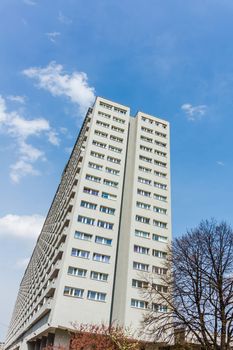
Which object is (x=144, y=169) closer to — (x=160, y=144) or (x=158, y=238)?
(x=160, y=144)

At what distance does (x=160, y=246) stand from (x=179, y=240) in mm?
15175

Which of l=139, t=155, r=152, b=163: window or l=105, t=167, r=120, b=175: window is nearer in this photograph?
l=105, t=167, r=120, b=175: window

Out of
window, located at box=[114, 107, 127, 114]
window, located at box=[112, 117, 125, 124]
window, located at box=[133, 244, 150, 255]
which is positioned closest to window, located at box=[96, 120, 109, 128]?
window, located at box=[112, 117, 125, 124]

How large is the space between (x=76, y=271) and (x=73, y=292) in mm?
2719

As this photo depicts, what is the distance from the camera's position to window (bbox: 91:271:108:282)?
41656 mm

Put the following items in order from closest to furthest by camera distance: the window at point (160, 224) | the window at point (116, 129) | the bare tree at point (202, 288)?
1. the bare tree at point (202, 288)
2. the window at point (160, 224)
3. the window at point (116, 129)

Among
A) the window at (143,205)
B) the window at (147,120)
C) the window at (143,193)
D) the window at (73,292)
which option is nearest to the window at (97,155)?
the window at (143,193)

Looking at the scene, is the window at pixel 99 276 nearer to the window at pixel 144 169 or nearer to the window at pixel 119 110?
the window at pixel 144 169

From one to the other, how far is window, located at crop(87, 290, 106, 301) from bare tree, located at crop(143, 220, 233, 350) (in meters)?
11.6

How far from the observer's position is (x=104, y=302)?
40438 millimetres

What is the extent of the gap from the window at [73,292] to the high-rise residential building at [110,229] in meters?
0.12

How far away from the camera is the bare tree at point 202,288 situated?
27.2m

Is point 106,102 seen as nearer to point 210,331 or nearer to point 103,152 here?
point 103,152

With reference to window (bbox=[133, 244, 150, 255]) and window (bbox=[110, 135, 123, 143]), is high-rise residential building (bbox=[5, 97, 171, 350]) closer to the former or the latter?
window (bbox=[133, 244, 150, 255])
